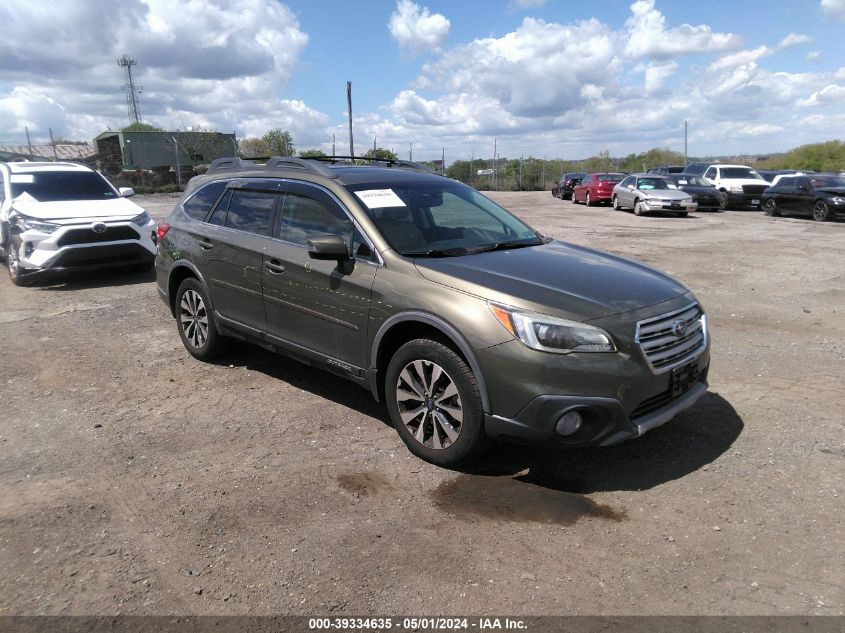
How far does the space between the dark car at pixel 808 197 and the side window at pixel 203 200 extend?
19335 millimetres

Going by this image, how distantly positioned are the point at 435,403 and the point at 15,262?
850 cm

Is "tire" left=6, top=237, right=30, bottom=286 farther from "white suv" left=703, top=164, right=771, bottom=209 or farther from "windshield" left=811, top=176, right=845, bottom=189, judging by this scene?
"white suv" left=703, top=164, right=771, bottom=209

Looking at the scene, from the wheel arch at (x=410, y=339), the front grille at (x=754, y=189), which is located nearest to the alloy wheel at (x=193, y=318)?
Result: the wheel arch at (x=410, y=339)

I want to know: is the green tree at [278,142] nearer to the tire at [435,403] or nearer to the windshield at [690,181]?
the windshield at [690,181]

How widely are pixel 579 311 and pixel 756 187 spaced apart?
2425 centimetres

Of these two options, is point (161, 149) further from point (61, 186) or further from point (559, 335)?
point (559, 335)

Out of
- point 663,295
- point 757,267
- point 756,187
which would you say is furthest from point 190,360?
point 756,187

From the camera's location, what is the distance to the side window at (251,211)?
4.90 m

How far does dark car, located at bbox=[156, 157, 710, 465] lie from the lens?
3.36m

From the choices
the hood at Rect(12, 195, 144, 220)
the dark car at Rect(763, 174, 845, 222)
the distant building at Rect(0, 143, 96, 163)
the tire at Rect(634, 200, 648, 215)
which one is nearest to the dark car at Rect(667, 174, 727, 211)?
the dark car at Rect(763, 174, 845, 222)

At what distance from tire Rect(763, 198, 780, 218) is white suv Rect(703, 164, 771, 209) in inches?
61.0

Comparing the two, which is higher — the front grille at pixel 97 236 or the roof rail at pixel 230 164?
the roof rail at pixel 230 164

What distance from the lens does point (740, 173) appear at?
82.5 feet

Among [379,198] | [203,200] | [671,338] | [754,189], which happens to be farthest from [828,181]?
[203,200]
